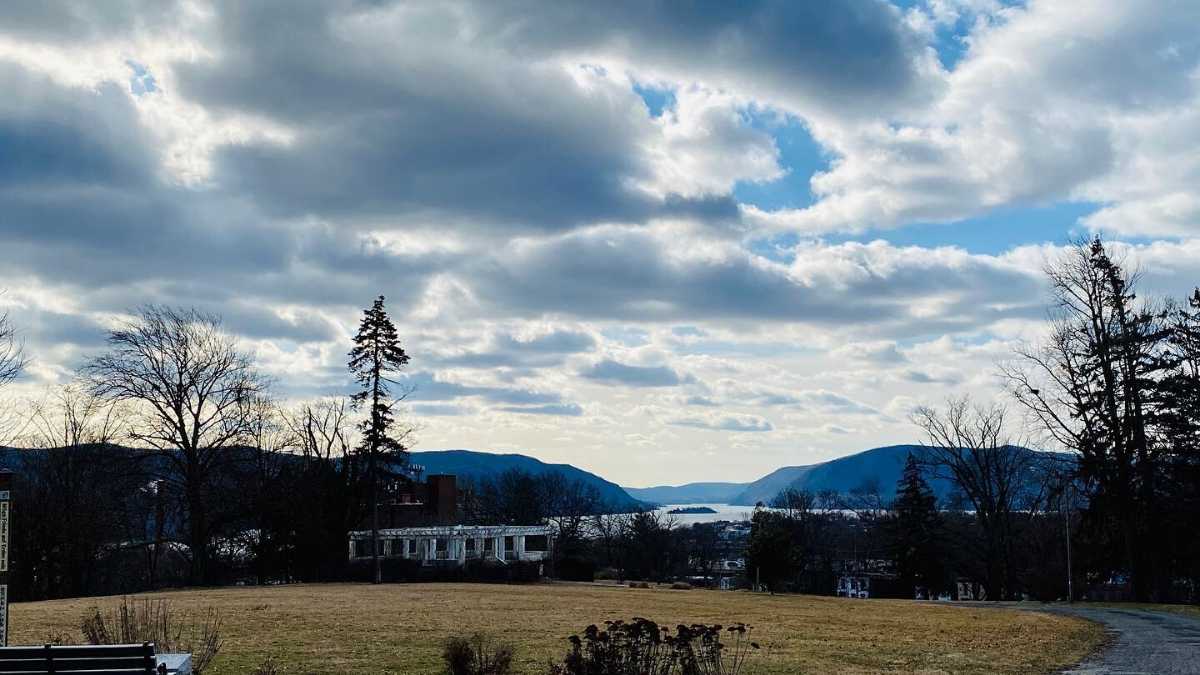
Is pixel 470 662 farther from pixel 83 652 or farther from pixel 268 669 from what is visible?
pixel 83 652

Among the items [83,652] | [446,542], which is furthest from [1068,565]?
[83,652]

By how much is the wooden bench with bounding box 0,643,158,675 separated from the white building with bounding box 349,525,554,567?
5116cm

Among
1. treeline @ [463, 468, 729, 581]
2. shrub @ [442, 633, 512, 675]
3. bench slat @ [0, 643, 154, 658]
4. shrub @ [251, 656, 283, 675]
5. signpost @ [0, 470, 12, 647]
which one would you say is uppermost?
signpost @ [0, 470, 12, 647]

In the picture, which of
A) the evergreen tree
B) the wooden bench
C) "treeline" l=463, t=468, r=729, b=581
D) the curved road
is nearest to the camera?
the wooden bench

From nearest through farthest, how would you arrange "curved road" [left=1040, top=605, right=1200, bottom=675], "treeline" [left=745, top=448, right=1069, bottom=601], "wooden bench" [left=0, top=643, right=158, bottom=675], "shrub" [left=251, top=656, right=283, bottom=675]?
"wooden bench" [left=0, top=643, right=158, bottom=675] → "shrub" [left=251, top=656, right=283, bottom=675] → "curved road" [left=1040, top=605, right=1200, bottom=675] → "treeline" [left=745, top=448, right=1069, bottom=601]

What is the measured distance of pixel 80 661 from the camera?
34.7 feet

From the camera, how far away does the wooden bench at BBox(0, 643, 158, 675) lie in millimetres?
10500

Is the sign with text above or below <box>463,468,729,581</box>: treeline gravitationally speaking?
above

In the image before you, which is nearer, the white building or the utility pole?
the utility pole

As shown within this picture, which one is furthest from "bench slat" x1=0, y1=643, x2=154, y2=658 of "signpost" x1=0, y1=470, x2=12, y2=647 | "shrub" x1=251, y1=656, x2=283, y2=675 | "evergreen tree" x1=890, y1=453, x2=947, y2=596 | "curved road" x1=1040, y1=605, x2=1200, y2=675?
"evergreen tree" x1=890, y1=453, x2=947, y2=596

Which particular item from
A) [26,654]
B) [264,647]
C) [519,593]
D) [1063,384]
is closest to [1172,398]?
[1063,384]

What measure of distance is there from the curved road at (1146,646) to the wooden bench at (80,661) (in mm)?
14044

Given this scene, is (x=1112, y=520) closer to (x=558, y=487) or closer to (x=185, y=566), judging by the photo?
(x=185, y=566)

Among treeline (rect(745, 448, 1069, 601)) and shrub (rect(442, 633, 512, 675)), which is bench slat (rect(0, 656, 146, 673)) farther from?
treeline (rect(745, 448, 1069, 601))
